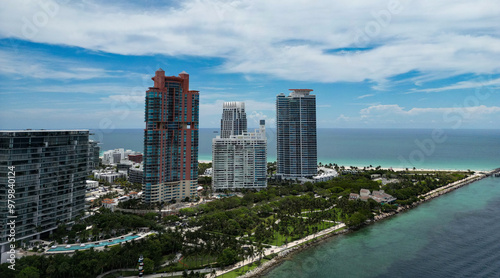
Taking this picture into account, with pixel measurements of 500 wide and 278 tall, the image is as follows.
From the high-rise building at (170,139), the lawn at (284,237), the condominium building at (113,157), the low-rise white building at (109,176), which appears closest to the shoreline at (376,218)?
the lawn at (284,237)

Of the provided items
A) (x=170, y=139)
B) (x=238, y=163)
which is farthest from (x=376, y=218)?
(x=170, y=139)

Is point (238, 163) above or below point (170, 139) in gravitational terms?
below

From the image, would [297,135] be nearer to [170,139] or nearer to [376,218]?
[376,218]

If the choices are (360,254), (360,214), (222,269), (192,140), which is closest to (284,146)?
(192,140)

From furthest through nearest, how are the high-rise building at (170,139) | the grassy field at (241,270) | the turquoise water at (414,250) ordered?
the high-rise building at (170,139), the turquoise water at (414,250), the grassy field at (241,270)

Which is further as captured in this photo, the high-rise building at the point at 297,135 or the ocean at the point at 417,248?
the high-rise building at the point at 297,135

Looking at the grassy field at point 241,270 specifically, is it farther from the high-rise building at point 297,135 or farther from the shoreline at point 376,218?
the high-rise building at point 297,135
